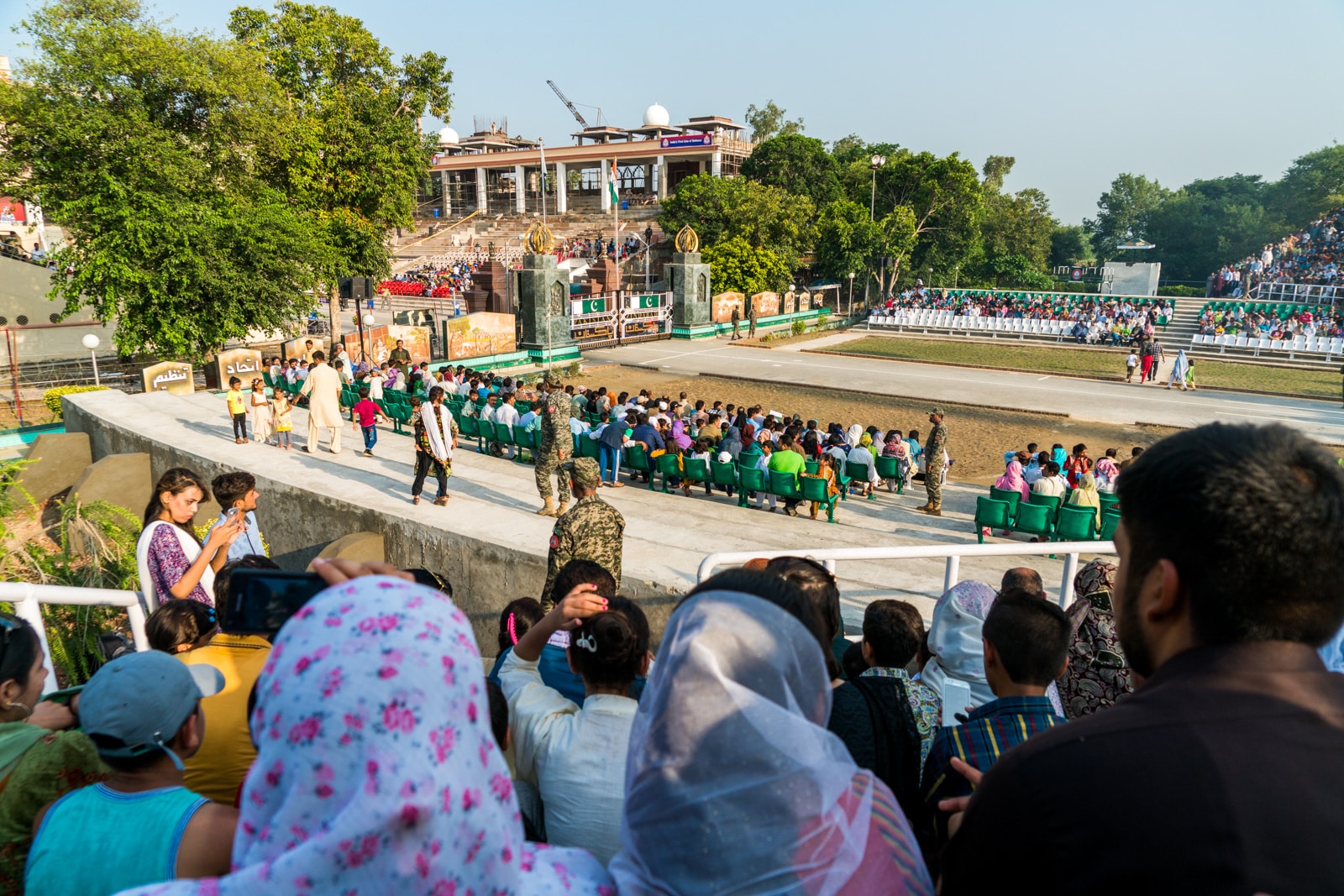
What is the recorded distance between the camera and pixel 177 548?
457 cm

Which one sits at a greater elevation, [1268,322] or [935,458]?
[1268,322]

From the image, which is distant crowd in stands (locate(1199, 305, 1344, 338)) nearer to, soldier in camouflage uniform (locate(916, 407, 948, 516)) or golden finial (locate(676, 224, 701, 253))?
golden finial (locate(676, 224, 701, 253))

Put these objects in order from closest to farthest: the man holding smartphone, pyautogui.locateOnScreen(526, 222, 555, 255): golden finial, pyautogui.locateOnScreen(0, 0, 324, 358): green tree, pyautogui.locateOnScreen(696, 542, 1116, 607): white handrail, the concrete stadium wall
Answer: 1. pyautogui.locateOnScreen(696, 542, 1116, 607): white handrail
2. the man holding smartphone
3. the concrete stadium wall
4. pyautogui.locateOnScreen(0, 0, 324, 358): green tree
5. pyautogui.locateOnScreen(526, 222, 555, 255): golden finial

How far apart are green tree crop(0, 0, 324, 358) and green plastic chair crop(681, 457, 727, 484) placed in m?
12.9

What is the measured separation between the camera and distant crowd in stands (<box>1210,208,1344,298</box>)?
4116cm

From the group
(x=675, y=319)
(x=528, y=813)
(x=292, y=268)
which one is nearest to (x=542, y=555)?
(x=528, y=813)

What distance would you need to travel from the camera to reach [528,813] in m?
2.45

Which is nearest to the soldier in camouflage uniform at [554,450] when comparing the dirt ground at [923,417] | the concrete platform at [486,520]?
the concrete platform at [486,520]

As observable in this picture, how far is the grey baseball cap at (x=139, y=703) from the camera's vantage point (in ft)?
5.96

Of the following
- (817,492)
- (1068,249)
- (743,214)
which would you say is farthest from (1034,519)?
(1068,249)

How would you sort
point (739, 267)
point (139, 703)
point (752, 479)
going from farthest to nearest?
point (739, 267)
point (752, 479)
point (139, 703)

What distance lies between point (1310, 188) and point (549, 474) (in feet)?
251

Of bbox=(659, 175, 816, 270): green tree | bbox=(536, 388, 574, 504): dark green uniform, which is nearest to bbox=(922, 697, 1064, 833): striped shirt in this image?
bbox=(536, 388, 574, 504): dark green uniform

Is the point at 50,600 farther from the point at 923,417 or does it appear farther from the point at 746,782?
the point at 923,417
